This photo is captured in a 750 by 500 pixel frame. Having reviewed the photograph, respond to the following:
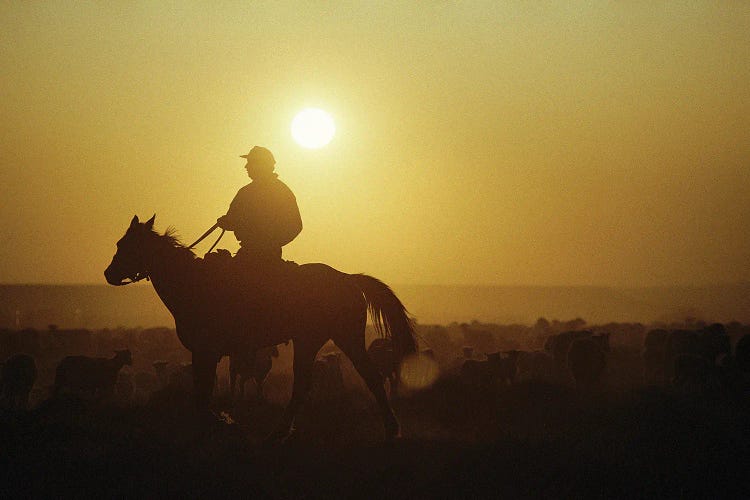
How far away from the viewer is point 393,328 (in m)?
13.4

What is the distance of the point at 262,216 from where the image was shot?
43.1 feet

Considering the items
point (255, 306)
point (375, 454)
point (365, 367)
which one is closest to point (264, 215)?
point (255, 306)

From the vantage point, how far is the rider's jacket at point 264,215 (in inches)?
516

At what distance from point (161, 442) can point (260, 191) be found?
3.82 metres

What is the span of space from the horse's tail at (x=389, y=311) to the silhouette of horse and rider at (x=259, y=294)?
0.05 feet

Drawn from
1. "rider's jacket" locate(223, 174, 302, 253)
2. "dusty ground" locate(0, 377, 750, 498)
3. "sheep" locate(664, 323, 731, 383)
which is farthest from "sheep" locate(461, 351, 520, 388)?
"rider's jacket" locate(223, 174, 302, 253)

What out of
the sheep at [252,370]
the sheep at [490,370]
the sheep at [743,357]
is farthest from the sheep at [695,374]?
the sheep at [252,370]

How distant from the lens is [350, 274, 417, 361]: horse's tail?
13.3 meters

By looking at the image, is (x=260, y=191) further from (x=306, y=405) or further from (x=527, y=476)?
(x=527, y=476)

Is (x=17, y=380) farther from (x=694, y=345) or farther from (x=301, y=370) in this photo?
(x=694, y=345)

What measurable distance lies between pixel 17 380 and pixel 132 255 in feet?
44.8

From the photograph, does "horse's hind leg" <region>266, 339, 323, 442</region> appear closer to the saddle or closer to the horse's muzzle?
the saddle

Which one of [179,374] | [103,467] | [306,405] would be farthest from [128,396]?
[103,467]

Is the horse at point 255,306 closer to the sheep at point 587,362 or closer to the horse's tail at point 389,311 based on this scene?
the horse's tail at point 389,311
